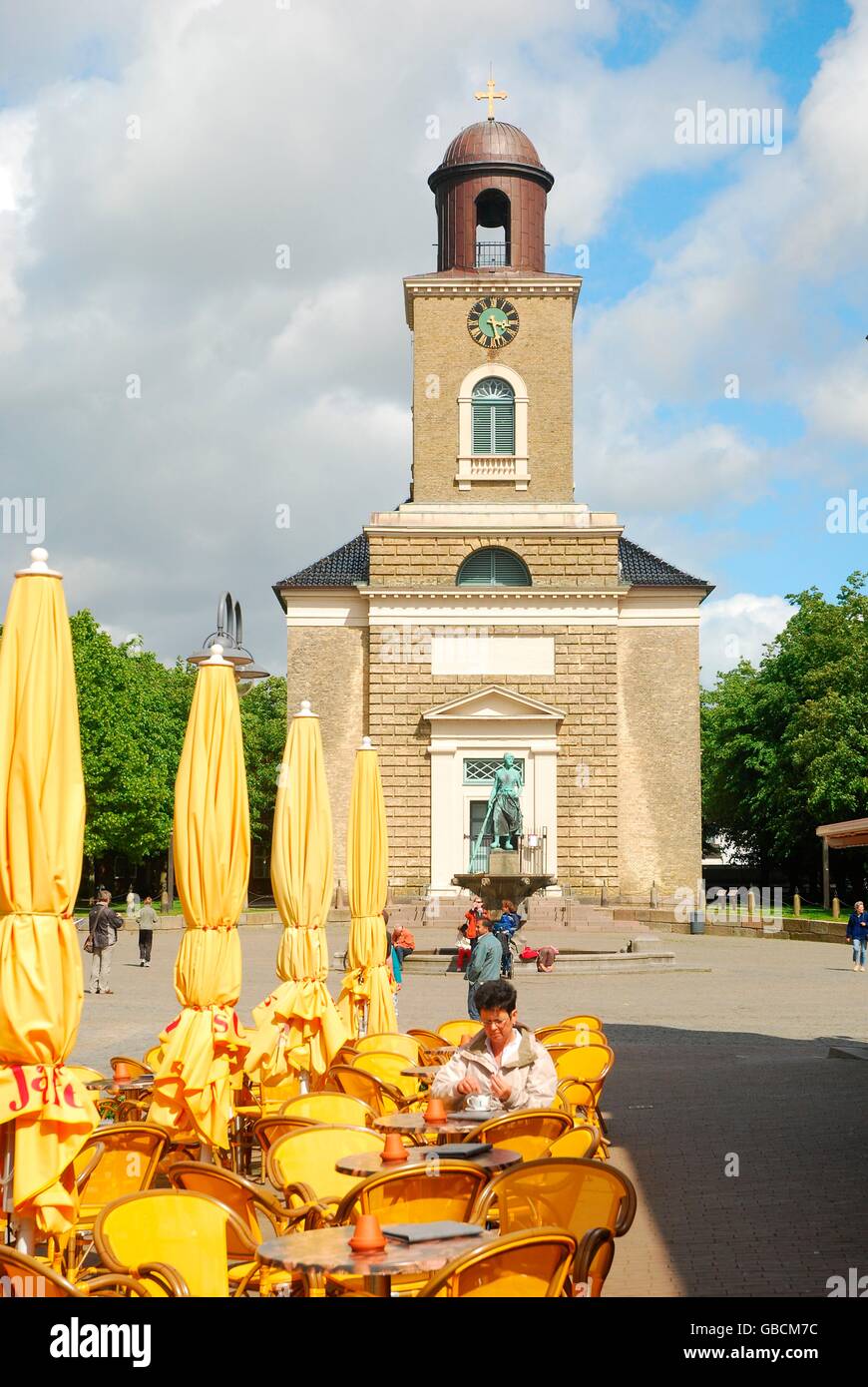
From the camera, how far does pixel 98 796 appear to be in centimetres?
5444

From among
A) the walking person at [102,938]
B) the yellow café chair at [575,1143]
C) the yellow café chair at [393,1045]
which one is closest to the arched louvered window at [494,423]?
the walking person at [102,938]

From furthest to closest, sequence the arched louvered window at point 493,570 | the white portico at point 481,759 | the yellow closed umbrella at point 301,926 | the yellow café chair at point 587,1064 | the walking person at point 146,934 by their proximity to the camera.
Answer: the arched louvered window at point 493,570 < the white portico at point 481,759 < the walking person at point 146,934 < the yellow closed umbrella at point 301,926 < the yellow café chair at point 587,1064

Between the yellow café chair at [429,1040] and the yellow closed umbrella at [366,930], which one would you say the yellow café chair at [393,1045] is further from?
the yellow closed umbrella at [366,930]

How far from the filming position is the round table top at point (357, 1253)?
200 inches

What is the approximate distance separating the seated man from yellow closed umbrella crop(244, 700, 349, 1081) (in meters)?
2.64

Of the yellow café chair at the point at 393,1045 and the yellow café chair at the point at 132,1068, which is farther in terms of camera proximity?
the yellow café chair at the point at 393,1045

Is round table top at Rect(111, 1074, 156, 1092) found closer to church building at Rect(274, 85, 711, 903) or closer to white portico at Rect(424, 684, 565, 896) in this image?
church building at Rect(274, 85, 711, 903)

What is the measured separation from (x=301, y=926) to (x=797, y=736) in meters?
46.7

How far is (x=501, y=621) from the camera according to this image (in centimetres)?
4428

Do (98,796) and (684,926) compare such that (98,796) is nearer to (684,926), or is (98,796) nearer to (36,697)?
(684,926)

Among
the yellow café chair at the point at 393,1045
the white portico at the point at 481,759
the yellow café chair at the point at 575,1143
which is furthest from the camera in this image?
the white portico at the point at 481,759

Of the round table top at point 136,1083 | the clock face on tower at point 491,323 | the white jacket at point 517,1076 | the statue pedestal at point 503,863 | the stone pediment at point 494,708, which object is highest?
the clock face on tower at point 491,323

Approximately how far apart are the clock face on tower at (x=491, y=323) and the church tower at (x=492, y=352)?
0.11 feet
